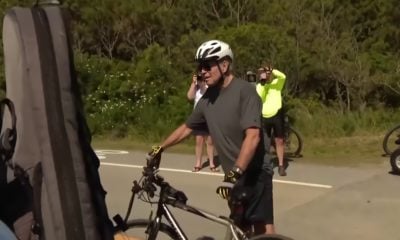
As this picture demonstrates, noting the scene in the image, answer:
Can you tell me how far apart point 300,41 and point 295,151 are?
29.9 ft

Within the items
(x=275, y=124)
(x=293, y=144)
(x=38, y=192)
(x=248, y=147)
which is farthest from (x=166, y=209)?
(x=293, y=144)

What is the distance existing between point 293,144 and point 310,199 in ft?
14.0

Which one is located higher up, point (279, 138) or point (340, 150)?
point (279, 138)

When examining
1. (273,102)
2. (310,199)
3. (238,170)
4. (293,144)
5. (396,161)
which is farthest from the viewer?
(293,144)

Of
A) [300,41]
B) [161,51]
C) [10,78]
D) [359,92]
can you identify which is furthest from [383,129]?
[10,78]

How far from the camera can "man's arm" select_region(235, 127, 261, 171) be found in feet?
17.5

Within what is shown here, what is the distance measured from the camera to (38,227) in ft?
7.47

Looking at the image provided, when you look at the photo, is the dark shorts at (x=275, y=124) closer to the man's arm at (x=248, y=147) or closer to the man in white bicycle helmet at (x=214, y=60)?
the man in white bicycle helmet at (x=214, y=60)

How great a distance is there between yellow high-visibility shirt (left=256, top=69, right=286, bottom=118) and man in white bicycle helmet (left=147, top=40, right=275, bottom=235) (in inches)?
247

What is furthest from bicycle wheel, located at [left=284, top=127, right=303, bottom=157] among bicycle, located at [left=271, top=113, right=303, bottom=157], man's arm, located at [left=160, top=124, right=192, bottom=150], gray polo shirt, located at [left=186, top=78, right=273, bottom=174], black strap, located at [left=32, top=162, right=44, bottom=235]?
black strap, located at [left=32, top=162, right=44, bottom=235]

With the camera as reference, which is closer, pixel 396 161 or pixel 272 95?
pixel 396 161

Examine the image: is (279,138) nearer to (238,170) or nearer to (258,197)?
(258,197)

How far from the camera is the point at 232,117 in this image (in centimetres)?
560

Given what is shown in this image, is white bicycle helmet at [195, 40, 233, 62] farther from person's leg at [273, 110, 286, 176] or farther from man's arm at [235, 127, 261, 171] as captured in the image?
person's leg at [273, 110, 286, 176]
